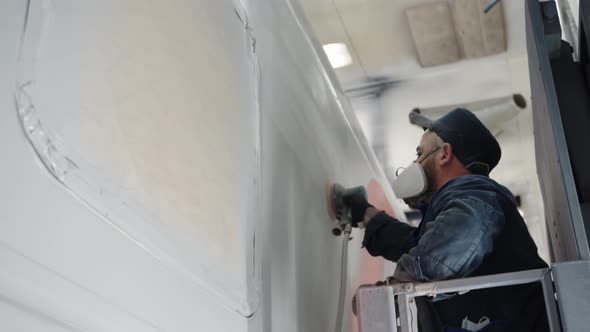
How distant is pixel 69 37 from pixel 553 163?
1002 millimetres

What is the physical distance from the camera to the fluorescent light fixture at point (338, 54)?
3.29 meters

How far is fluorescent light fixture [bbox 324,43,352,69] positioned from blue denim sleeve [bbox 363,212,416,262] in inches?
61.4

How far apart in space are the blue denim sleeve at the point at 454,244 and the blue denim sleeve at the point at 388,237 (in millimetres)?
328

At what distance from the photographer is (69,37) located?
2.64ft

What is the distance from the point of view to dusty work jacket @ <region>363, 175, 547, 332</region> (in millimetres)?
1368

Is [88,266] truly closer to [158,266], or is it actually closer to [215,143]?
[158,266]

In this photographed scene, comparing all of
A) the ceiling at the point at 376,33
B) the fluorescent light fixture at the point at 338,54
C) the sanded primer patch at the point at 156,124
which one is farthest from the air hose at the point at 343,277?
the fluorescent light fixture at the point at 338,54

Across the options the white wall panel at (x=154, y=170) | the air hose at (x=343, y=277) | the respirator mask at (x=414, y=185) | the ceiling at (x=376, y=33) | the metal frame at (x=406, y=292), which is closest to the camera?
the white wall panel at (x=154, y=170)

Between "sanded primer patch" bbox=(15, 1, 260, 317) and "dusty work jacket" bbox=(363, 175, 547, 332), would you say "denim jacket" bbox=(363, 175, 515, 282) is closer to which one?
"dusty work jacket" bbox=(363, 175, 547, 332)

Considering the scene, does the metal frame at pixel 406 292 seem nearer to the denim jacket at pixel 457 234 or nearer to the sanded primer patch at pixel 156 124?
the denim jacket at pixel 457 234

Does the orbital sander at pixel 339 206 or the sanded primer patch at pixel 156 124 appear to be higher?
the orbital sander at pixel 339 206

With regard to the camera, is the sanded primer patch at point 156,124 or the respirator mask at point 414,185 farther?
the respirator mask at point 414,185

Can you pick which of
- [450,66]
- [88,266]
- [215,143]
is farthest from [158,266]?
[450,66]

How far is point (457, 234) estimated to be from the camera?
4.51 ft
